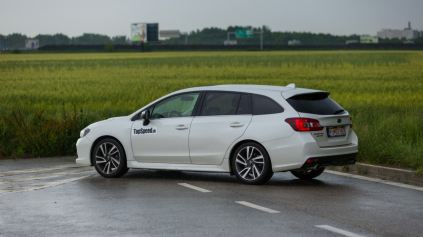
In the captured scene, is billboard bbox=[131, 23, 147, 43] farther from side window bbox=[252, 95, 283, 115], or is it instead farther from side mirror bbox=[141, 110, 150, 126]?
side window bbox=[252, 95, 283, 115]

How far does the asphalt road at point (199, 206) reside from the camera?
7.17 m

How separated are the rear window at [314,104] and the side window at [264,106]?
0.21 meters

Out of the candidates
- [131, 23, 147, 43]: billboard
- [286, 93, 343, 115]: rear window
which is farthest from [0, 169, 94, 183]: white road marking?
[131, 23, 147, 43]: billboard

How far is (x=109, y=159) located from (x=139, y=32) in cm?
14880

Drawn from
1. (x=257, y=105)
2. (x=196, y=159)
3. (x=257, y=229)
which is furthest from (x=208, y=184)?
(x=257, y=229)

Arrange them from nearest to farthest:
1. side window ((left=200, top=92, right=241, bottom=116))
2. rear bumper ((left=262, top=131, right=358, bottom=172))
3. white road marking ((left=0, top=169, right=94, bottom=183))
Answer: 1. rear bumper ((left=262, top=131, right=358, bottom=172))
2. side window ((left=200, top=92, right=241, bottom=116))
3. white road marking ((left=0, top=169, right=94, bottom=183))

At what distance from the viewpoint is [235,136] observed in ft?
33.8

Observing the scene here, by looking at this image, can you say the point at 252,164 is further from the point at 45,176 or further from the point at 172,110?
the point at 45,176

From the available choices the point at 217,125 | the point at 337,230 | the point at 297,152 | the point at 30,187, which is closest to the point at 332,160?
the point at 297,152

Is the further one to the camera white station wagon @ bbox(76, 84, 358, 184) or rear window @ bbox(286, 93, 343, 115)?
rear window @ bbox(286, 93, 343, 115)

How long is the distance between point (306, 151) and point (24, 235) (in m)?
4.36

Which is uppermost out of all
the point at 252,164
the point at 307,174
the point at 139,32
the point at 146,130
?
the point at 139,32

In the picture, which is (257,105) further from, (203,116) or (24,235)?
(24,235)

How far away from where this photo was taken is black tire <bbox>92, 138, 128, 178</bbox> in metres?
11.4
